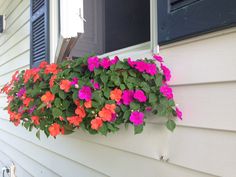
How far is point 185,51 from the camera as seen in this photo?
1082 millimetres

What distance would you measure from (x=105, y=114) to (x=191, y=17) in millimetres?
491

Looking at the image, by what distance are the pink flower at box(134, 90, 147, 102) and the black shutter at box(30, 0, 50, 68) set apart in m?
1.24

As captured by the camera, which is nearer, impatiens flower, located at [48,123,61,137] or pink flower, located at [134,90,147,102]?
pink flower, located at [134,90,147,102]

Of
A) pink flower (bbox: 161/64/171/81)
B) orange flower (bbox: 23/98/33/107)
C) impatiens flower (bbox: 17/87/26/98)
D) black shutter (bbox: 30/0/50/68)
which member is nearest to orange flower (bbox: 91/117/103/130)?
pink flower (bbox: 161/64/171/81)

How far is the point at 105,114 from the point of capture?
3.68 feet

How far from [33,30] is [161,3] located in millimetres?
1670

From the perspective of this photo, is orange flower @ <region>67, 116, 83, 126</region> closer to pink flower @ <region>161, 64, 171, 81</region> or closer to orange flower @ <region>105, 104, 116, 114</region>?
orange flower @ <region>105, 104, 116, 114</region>

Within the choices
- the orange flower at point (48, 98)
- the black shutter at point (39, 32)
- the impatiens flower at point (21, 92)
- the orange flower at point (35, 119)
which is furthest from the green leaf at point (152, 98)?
the black shutter at point (39, 32)

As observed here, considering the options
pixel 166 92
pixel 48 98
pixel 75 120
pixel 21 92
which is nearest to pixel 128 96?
pixel 166 92

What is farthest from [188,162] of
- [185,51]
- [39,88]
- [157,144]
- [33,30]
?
[33,30]

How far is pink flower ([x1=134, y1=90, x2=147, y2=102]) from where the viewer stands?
1073 millimetres

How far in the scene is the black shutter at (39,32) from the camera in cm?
218

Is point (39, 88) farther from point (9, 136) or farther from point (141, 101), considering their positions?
point (9, 136)

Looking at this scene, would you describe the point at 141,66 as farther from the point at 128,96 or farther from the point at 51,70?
the point at 51,70
